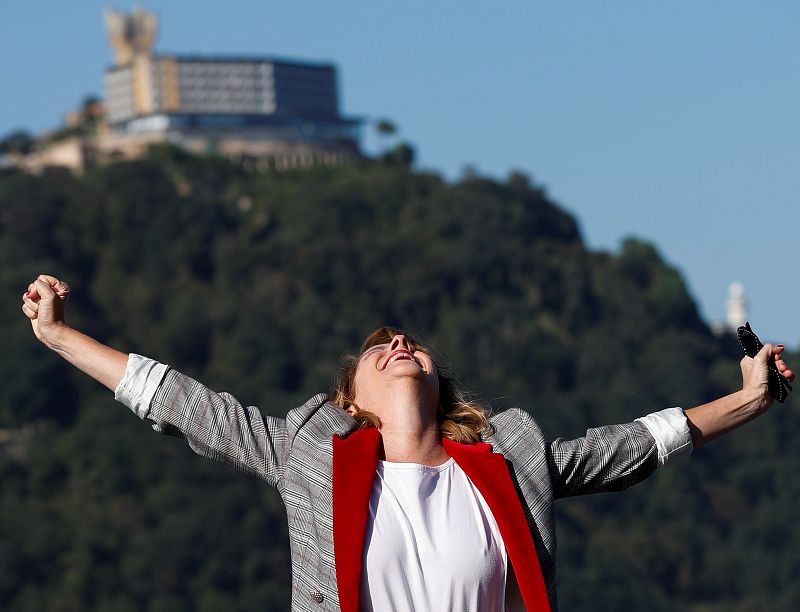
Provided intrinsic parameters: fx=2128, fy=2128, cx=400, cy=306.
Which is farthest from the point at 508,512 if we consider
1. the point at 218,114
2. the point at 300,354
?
the point at 218,114

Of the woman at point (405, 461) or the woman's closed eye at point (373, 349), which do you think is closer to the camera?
the woman at point (405, 461)

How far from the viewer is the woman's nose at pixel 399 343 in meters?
4.14

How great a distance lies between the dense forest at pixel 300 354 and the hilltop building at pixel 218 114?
3613 millimetres

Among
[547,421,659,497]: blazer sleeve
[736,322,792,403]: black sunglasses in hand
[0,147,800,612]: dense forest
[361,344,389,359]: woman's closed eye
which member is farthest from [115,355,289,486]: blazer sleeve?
[0,147,800,612]: dense forest

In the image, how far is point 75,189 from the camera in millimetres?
93625

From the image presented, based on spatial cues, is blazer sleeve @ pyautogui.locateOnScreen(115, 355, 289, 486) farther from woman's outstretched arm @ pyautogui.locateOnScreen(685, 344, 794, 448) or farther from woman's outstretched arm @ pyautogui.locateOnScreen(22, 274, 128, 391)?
woman's outstretched arm @ pyautogui.locateOnScreen(685, 344, 794, 448)

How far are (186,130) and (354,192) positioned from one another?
12407mm

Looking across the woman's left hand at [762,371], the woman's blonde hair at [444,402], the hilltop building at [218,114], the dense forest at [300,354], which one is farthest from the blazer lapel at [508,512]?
the hilltop building at [218,114]

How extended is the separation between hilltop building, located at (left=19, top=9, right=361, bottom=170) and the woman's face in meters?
98.9

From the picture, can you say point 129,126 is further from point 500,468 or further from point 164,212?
point 500,468

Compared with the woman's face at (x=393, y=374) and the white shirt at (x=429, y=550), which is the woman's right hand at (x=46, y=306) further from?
the white shirt at (x=429, y=550)

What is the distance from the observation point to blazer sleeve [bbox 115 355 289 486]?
13.1ft

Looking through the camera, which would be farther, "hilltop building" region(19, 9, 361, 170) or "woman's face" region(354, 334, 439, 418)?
"hilltop building" region(19, 9, 361, 170)

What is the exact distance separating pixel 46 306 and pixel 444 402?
80 centimetres
